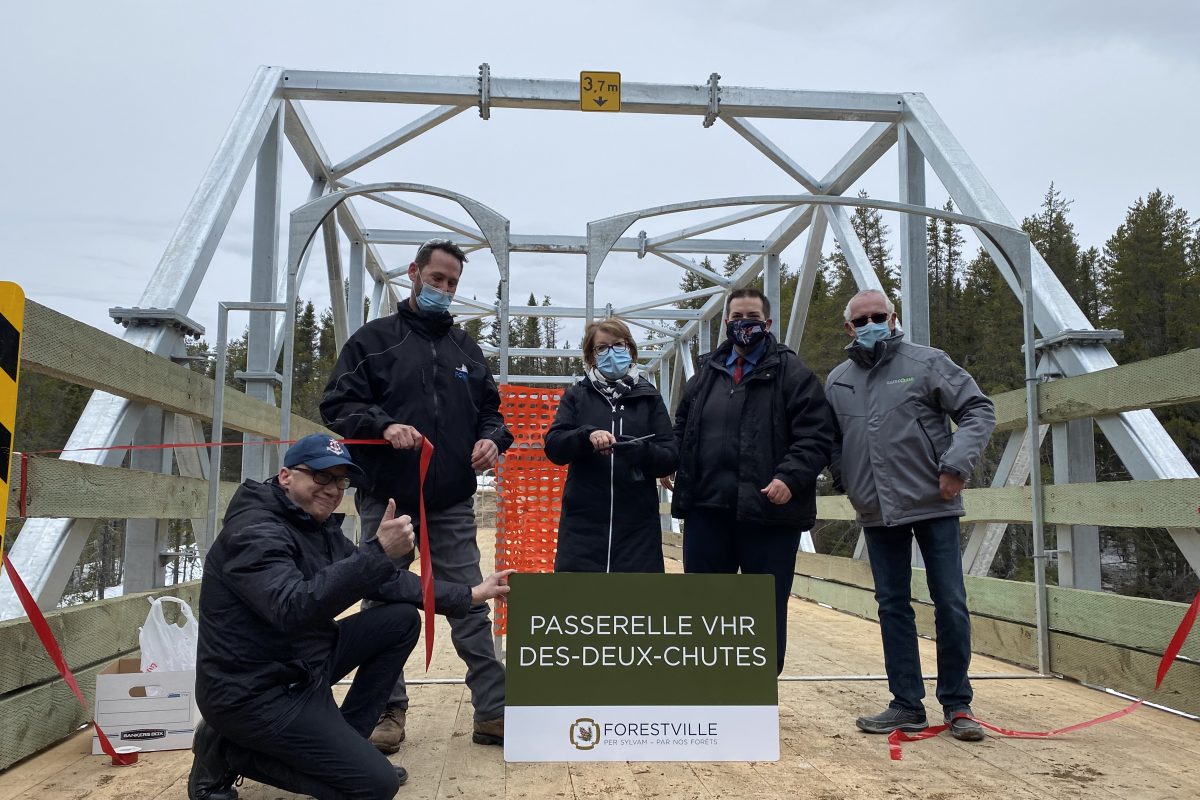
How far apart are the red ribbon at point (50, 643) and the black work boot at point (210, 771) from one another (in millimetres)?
596

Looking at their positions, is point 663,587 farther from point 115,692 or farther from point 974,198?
point 974,198

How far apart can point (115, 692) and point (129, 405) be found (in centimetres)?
120

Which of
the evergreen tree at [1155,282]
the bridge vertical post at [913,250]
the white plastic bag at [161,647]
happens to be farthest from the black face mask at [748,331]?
the evergreen tree at [1155,282]

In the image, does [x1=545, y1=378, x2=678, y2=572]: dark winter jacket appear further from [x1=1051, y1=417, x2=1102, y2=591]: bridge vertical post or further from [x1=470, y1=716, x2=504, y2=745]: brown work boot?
[x1=1051, y1=417, x2=1102, y2=591]: bridge vertical post

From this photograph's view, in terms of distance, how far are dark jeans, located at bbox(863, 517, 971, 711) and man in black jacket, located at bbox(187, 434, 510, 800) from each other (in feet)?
6.73

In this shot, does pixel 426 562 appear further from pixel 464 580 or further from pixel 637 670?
pixel 637 670

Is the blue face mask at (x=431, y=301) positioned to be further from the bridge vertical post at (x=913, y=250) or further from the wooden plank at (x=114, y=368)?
the bridge vertical post at (x=913, y=250)

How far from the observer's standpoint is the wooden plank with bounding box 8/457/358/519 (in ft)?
10.3

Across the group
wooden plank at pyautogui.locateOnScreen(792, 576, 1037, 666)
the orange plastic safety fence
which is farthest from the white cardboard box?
wooden plank at pyautogui.locateOnScreen(792, 576, 1037, 666)

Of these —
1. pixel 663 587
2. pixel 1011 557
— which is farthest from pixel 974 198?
pixel 1011 557

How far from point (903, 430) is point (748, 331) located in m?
0.73

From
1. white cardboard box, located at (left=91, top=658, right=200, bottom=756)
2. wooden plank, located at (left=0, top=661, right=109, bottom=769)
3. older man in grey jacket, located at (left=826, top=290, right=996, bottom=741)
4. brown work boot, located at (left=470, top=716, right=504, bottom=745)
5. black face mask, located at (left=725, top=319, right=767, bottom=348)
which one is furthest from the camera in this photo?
black face mask, located at (left=725, top=319, right=767, bottom=348)

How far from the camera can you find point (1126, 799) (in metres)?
2.86

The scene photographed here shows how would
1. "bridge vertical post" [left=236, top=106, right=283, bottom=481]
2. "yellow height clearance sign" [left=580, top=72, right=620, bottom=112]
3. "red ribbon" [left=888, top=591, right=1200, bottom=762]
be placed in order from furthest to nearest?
"yellow height clearance sign" [left=580, top=72, right=620, bottom=112], "bridge vertical post" [left=236, top=106, right=283, bottom=481], "red ribbon" [left=888, top=591, right=1200, bottom=762]
